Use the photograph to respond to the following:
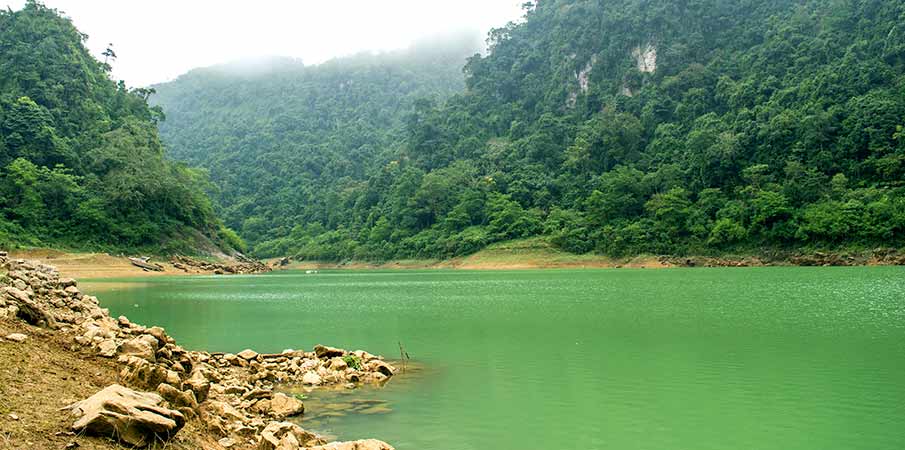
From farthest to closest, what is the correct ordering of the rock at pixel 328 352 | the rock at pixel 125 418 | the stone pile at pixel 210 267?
1. the stone pile at pixel 210 267
2. the rock at pixel 328 352
3. the rock at pixel 125 418

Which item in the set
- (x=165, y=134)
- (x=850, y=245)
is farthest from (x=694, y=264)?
(x=165, y=134)

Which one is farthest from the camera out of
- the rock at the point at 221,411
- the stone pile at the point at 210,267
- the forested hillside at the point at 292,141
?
the forested hillside at the point at 292,141

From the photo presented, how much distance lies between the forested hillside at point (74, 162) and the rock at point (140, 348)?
53.7 metres

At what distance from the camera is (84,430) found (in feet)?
17.7

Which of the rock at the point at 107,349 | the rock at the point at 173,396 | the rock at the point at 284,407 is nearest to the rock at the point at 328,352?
the rock at the point at 284,407

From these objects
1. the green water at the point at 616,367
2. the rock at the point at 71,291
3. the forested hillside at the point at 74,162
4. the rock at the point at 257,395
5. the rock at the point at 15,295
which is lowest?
the green water at the point at 616,367

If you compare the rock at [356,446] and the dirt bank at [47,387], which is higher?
the dirt bank at [47,387]

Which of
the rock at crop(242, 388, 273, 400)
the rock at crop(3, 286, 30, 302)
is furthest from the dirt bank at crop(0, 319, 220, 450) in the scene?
the rock at crop(242, 388, 273, 400)

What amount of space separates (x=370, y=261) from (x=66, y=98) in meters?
45.8

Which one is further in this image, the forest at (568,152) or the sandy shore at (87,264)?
the forest at (568,152)

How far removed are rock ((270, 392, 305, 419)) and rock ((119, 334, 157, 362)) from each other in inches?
79.1

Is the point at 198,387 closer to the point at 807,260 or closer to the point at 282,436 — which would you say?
the point at 282,436

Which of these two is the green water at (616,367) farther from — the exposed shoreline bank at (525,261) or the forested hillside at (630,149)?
the forested hillside at (630,149)

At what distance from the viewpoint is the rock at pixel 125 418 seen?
541cm
